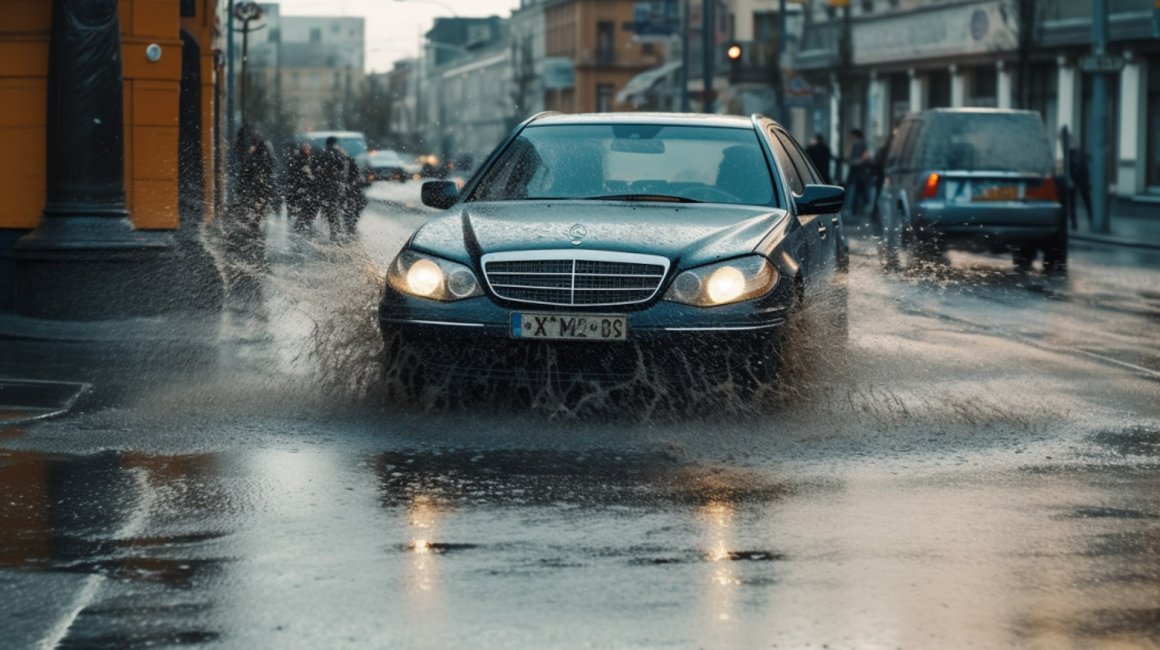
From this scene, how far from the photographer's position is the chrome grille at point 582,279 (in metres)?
8.82

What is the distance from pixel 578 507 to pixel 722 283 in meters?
2.31

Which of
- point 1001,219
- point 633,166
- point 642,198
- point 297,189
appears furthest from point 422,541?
point 297,189

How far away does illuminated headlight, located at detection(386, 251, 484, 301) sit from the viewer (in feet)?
29.2

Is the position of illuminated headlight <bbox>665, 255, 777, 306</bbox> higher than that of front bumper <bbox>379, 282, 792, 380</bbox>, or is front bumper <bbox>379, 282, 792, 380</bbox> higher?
illuminated headlight <bbox>665, 255, 777, 306</bbox>

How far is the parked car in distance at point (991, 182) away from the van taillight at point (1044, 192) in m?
0.01

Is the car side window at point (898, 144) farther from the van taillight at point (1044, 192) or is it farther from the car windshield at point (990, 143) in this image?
the van taillight at point (1044, 192)

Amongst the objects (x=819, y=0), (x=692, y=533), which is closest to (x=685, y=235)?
(x=692, y=533)

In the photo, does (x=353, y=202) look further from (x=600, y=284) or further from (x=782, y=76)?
(x=782, y=76)

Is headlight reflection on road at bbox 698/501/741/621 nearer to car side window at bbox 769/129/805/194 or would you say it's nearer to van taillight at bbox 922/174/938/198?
car side window at bbox 769/129/805/194

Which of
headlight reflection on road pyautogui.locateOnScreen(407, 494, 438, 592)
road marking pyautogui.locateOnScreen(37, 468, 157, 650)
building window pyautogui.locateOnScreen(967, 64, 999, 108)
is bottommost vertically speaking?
road marking pyautogui.locateOnScreen(37, 468, 157, 650)

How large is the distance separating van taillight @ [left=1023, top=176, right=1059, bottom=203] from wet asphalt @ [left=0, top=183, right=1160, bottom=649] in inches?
457

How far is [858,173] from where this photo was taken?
40031 mm

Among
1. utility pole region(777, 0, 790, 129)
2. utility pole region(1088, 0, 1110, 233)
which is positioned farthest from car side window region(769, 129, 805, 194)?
utility pole region(777, 0, 790, 129)

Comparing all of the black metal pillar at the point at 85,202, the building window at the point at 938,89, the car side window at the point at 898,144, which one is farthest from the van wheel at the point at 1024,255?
the building window at the point at 938,89
